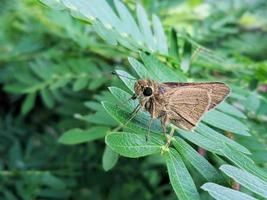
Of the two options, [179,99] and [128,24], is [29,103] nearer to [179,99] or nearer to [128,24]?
[128,24]

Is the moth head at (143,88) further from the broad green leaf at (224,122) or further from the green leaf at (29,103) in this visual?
the green leaf at (29,103)

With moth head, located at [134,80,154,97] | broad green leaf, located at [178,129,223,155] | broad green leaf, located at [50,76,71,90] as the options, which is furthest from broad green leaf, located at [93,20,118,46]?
broad green leaf, located at [50,76,71,90]

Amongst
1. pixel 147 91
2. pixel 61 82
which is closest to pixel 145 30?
pixel 147 91

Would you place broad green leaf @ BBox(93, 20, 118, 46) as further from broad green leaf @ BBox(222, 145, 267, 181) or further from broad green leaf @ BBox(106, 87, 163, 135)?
broad green leaf @ BBox(222, 145, 267, 181)

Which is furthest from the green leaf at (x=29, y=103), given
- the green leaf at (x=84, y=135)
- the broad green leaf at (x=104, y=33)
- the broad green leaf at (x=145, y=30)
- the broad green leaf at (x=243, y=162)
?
the broad green leaf at (x=243, y=162)

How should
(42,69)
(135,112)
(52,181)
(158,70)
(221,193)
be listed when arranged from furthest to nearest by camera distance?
(42,69), (52,181), (158,70), (135,112), (221,193)
